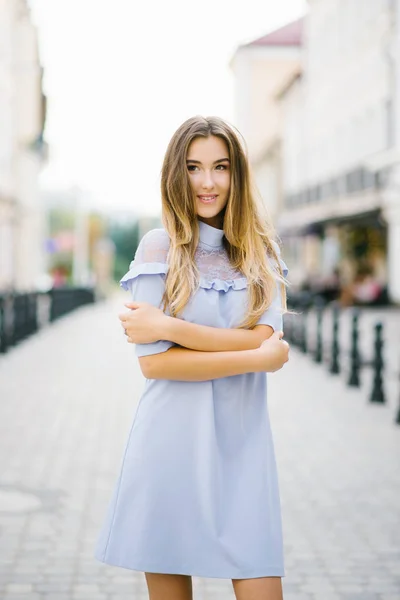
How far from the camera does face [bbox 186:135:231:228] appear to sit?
287 centimetres

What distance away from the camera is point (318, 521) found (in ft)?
18.5

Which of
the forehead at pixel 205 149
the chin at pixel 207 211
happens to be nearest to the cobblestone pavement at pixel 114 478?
the chin at pixel 207 211

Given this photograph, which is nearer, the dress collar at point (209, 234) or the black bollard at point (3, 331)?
the dress collar at point (209, 234)

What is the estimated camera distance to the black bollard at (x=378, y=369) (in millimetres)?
10188

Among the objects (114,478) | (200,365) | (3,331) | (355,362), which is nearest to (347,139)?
(3,331)

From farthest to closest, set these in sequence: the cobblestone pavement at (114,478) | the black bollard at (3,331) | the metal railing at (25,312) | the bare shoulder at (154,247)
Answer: the metal railing at (25,312) < the black bollard at (3,331) < the cobblestone pavement at (114,478) < the bare shoulder at (154,247)

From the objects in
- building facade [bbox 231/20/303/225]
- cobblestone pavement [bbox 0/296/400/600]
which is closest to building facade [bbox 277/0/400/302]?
cobblestone pavement [bbox 0/296/400/600]

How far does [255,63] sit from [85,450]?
189ft

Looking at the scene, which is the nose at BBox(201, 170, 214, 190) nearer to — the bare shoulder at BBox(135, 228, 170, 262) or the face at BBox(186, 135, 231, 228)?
the face at BBox(186, 135, 231, 228)

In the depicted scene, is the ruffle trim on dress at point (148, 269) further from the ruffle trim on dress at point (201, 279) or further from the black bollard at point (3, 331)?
Result: the black bollard at point (3, 331)

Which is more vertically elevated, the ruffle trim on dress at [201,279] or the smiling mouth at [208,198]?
the smiling mouth at [208,198]

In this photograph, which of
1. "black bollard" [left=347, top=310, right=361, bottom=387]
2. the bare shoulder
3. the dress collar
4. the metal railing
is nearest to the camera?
the bare shoulder

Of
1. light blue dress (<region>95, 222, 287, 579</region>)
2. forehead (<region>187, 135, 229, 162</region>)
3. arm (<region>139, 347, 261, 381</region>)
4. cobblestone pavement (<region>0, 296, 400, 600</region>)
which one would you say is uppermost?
forehead (<region>187, 135, 229, 162</region>)

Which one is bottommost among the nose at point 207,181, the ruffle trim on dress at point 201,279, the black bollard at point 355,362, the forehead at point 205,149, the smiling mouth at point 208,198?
the black bollard at point 355,362
